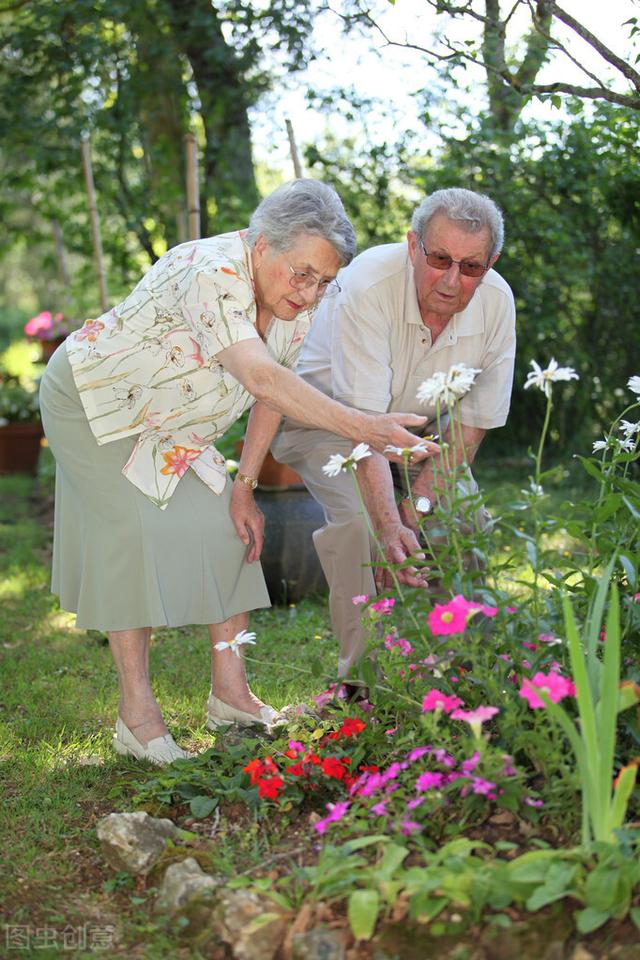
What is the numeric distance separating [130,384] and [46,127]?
186 inches

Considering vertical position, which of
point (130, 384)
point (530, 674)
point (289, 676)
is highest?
point (130, 384)

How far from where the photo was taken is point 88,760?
9.51 feet

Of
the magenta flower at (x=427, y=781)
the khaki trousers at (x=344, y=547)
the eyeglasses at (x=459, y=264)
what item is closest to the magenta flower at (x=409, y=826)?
the magenta flower at (x=427, y=781)

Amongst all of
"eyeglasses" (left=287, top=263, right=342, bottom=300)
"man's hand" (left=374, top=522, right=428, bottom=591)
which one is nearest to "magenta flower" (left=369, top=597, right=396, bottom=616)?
"man's hand" (left=374, top=522, right=428, bottom=591)

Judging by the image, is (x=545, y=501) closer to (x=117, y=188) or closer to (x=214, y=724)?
(x=214, y=724)

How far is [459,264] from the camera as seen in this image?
114 inches

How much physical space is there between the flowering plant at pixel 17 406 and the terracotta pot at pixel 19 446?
54mm

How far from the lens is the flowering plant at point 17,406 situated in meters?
7.79

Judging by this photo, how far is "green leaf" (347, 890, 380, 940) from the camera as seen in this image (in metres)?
1.81

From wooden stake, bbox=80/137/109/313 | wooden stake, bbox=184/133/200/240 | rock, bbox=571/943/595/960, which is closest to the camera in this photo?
rock, bbox=571/943/595/960

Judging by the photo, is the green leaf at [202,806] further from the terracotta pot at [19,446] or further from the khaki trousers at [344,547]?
the terracotta pot at [19,446]

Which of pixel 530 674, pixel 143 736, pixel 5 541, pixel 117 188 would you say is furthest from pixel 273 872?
pixel 117 188

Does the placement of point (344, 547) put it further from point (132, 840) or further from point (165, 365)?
point (132, 840)

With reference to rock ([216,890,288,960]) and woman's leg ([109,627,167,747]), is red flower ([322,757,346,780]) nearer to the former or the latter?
rock ([216,890,288,960])
